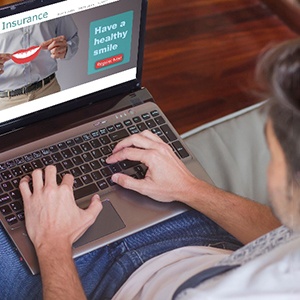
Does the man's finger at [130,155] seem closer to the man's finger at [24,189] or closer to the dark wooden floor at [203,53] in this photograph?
the man's finger at [24,189]

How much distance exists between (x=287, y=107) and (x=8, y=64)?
51cm

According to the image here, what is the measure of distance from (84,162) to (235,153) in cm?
34

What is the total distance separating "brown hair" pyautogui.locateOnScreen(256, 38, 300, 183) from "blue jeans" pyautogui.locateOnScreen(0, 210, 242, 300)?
0.38 m

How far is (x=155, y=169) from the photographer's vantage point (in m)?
1.21

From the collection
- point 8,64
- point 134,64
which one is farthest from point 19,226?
point 134,64

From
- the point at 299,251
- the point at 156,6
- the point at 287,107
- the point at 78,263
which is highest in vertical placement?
the point at 156,6

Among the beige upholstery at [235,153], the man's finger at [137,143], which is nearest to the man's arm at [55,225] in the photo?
the man's finger at [137,143]

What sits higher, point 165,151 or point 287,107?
point 165,151

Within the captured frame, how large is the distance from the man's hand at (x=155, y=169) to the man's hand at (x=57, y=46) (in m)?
0.17

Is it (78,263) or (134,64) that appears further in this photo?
(134,64)

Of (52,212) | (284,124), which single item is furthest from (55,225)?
(284,124)

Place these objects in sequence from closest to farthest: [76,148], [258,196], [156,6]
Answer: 1. [76,148]
2. [258,196]
3. [156,6]

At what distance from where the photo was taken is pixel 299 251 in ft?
2.83

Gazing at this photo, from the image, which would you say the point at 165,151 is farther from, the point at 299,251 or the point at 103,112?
the point at 299,251
